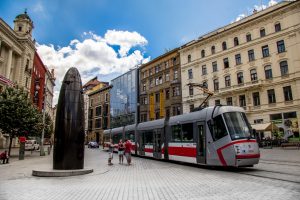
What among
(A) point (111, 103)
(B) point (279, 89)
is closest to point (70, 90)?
(B) point (279, 89)

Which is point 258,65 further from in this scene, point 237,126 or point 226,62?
point 237,126

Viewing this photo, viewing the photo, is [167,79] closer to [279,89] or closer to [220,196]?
[279,89]

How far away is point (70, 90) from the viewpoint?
13508 mm

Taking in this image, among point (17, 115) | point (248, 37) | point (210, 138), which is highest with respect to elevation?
point (248, 37)

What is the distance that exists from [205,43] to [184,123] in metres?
29.8

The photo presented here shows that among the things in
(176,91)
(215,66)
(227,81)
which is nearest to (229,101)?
(227,81)

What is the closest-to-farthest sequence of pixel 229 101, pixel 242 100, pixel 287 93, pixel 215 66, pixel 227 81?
pixel 287 93 < pixel 242 100 < pixel 229 101 < pixel 227 81 < pixel 215 66

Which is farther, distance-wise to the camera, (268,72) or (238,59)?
(238,59)

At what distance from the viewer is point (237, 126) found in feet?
40.6

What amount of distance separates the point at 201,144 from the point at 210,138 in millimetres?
921

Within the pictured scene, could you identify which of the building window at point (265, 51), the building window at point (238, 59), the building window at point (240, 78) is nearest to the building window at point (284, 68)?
the building window at point (265, 51)

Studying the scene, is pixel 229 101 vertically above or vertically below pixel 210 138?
above

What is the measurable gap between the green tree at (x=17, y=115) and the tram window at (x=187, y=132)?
51.9 ft

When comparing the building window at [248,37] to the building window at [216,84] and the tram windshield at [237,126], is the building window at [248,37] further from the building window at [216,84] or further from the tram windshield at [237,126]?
the tram windshield at [237,126]
